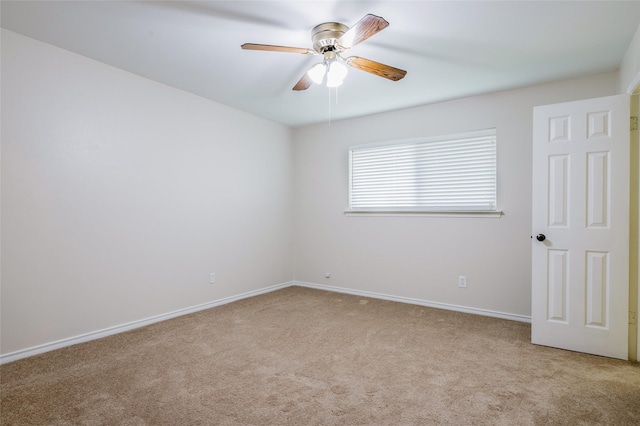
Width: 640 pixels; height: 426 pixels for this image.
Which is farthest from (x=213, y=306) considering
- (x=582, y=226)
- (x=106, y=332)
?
(x=582, y=226)

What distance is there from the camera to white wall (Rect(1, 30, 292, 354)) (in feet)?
8.50

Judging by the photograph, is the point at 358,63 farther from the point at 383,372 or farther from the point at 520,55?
the point at 383,372

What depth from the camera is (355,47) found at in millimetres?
2746

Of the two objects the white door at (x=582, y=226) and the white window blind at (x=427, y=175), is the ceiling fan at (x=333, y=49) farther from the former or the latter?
the white window blind at (x=427, y=175)

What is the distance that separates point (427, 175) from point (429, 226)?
631 mm

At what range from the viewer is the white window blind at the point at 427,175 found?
3.80 m

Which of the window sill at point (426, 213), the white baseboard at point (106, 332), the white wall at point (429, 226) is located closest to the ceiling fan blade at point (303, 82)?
the white wall at point (429, 226)

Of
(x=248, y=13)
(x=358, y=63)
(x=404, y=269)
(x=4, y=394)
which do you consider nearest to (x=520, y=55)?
(x=358, y=63)

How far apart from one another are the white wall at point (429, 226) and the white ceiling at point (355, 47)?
0.32 metres

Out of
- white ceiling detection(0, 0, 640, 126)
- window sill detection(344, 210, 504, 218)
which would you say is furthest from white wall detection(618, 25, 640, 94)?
window sill detection(344, 210, 504, 218)

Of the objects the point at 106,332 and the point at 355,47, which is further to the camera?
the point at 106,332

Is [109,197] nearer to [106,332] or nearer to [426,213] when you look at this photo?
[106,332]

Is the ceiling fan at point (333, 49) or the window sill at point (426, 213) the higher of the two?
the ceiling fan at point (333, 49)

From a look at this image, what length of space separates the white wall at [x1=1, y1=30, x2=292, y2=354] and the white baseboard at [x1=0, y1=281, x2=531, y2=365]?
50 mm
